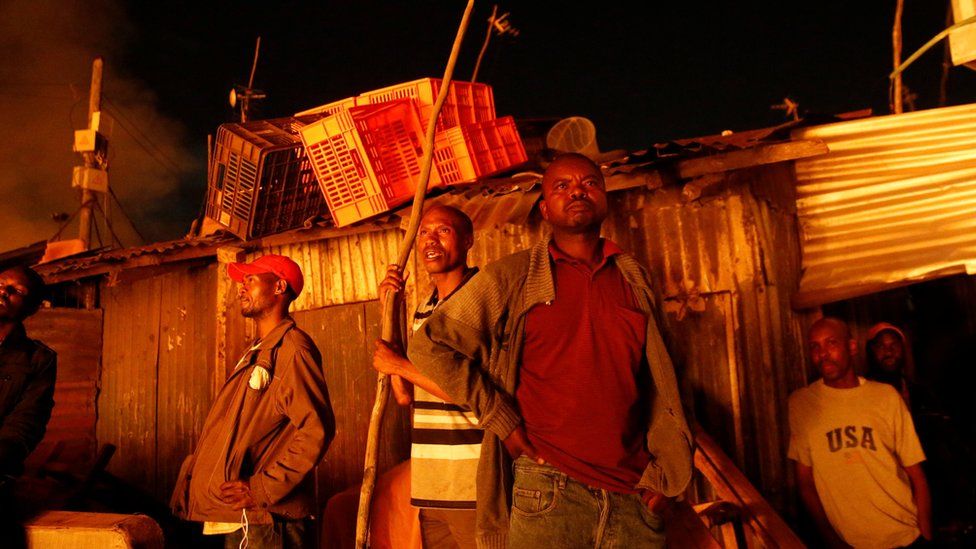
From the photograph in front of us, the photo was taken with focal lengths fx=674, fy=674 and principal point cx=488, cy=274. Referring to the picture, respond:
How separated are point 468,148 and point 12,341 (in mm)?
3829

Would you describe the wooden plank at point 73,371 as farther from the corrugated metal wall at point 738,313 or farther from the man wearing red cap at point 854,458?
the man wearing red cap at point 854,458

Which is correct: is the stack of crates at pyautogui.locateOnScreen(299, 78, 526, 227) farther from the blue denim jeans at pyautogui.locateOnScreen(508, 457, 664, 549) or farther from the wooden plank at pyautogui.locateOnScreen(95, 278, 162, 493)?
the blue denim jeans at pyautogui.locateOnScreen(508, 457, 664, 549)

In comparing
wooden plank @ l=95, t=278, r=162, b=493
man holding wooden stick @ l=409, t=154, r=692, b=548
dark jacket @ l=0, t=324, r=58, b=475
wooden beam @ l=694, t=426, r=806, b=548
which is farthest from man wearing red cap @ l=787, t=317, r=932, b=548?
wooden plank @ l=95, t=278, r=162, b=493

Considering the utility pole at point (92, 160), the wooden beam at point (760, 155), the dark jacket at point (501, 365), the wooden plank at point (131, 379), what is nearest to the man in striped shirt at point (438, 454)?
the dark jacket at point (501, 365)

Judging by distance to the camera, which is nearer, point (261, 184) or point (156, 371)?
point (261, 184)

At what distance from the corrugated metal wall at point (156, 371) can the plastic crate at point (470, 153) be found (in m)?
3.27

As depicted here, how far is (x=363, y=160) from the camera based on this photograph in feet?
19.9

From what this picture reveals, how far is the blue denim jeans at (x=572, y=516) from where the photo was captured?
2139 millimetres

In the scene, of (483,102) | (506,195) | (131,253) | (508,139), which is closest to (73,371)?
(131,253)

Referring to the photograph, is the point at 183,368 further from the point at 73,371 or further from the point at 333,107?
the point at 333,107

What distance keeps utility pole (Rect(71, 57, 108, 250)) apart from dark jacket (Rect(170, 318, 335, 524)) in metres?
11.6

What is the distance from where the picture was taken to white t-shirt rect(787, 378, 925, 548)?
384cm

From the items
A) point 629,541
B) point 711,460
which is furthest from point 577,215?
point 711,460

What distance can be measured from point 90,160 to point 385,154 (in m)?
10.2
